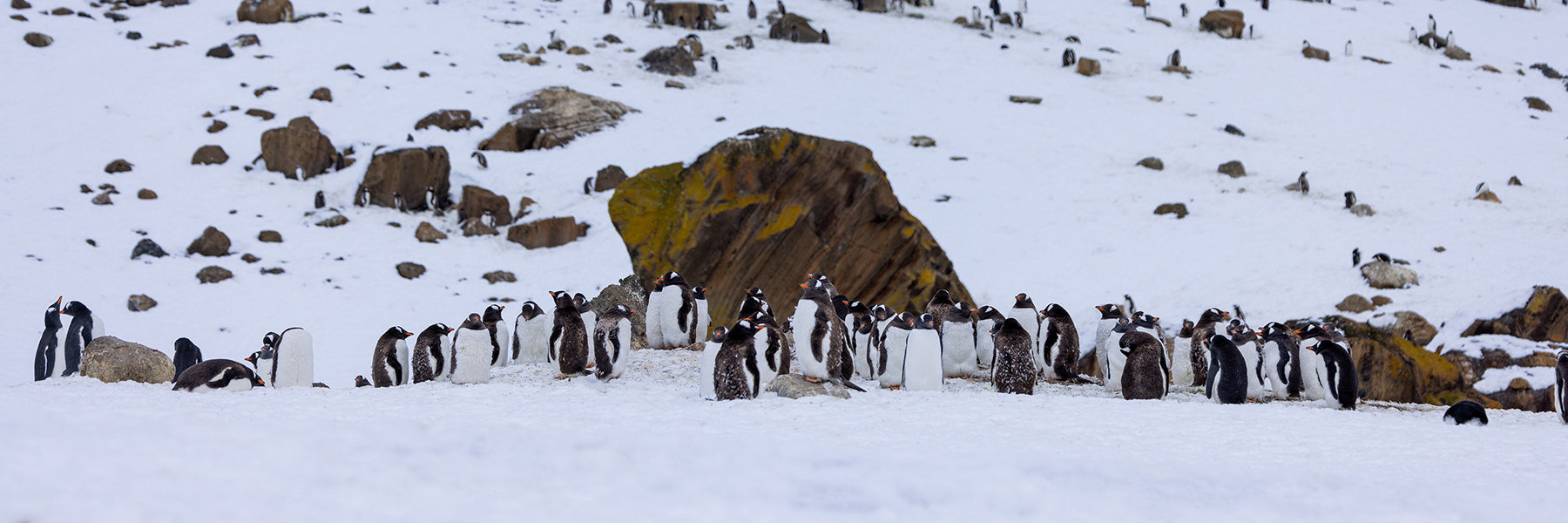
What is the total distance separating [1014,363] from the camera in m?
8.27

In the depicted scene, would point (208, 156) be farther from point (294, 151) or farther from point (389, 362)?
point (389, 362)

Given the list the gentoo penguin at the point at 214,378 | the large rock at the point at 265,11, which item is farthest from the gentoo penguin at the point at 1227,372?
the large rock at the point at 265,11

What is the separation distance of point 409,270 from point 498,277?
1.66 metres

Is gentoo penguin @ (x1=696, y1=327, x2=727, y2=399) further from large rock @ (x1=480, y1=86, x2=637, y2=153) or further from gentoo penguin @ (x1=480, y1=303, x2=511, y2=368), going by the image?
large rock @ (x1=480, y1=86, x2=637, y2=153)

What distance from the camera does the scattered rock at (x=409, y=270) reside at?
18766 mm

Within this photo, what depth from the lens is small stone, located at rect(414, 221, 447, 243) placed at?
20.6 meters

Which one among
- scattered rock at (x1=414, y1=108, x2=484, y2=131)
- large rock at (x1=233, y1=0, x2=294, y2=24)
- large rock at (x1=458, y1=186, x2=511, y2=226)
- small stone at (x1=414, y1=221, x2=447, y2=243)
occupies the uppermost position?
large rock at (x1=233, y1=0, x2=294, y2=24)

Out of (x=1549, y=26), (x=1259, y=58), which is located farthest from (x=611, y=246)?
(x=1549, y=26)

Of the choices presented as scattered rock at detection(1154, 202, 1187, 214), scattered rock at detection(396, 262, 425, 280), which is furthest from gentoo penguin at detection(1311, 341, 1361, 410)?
scattered rock at detection(396, 262, 425, 280)

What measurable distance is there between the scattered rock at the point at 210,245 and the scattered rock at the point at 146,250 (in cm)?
46

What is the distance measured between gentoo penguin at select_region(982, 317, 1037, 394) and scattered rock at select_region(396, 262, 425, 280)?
13.6 metres

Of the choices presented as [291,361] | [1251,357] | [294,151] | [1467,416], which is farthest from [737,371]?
[294,151]

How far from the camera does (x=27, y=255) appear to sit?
17.8 meters

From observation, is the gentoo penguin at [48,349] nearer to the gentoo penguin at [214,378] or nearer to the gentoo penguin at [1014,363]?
the gentoo penguin at [214,378]
